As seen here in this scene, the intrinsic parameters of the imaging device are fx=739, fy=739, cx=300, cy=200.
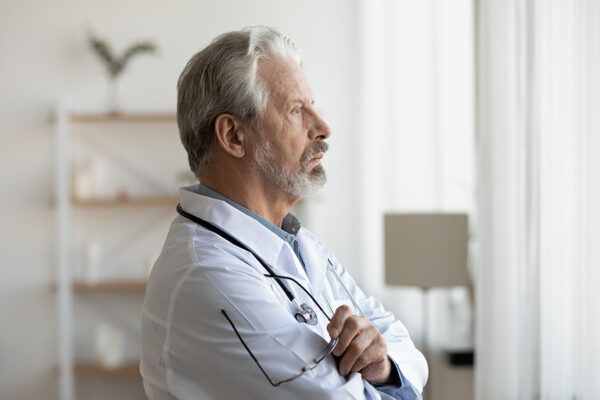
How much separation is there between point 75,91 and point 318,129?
119 inches

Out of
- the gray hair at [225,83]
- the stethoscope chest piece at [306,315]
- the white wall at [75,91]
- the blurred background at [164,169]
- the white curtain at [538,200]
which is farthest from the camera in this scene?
the white wall at [75,91]

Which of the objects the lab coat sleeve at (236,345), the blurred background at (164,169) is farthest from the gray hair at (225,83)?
the blurred background at (164,169)

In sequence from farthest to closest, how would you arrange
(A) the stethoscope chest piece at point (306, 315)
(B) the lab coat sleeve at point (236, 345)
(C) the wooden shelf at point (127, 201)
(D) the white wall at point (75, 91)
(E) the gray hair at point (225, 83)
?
(D) the white wall at point (75, 91), (C) the wooden shelf at point (127, 201), (E) the gray hair at point (225, 83), (A) the stethoscope chest piece at point (306, 315), (B) the lab coat sleeve at point (236, 345)

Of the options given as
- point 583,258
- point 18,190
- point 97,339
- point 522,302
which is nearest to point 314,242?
point 583,258

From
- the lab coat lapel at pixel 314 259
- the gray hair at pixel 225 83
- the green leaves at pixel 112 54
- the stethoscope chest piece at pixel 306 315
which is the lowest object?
the stethoscope chest piece at pixel 306 315

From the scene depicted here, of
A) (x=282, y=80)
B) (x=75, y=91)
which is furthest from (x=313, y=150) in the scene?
(x=75, y=91)

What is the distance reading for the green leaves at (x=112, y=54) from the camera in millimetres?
3963

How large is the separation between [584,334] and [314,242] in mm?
712

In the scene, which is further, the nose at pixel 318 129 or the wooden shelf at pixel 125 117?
the wooden shelf at pixel 125 117

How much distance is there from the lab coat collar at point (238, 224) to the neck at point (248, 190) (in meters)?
0.08

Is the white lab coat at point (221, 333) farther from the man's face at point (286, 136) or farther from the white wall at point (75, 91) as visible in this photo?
the white wall at point (75, 91)

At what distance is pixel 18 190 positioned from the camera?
4.13m

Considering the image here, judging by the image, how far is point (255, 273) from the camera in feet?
3.98

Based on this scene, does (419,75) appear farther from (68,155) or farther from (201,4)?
(68,155)
